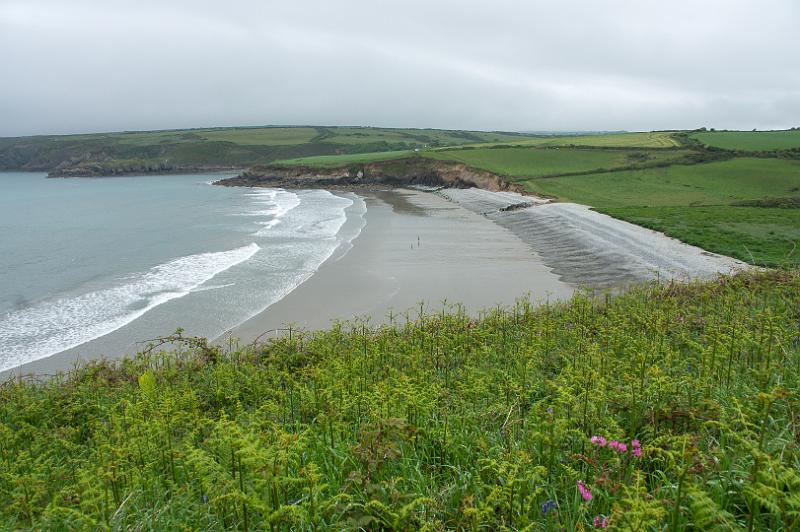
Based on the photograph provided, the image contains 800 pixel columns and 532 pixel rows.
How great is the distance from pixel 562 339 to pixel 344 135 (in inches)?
6614

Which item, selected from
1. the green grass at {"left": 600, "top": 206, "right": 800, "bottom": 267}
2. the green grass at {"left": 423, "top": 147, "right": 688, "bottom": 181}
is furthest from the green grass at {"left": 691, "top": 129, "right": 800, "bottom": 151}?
the green grass at {"left": 600, "top": 206, "right": 800, "bottom": 267}

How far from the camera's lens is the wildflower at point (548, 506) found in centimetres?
344

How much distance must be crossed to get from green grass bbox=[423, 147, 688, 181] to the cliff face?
79.4 inches

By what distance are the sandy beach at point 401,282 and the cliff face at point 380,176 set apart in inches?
1137

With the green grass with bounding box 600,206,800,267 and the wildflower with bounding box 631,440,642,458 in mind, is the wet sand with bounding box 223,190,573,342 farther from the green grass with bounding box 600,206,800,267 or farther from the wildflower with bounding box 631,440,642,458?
the wildflower with bounding box 631,440,642,458

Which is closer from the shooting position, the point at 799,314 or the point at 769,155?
the point at 799,314

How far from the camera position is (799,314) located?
373 inches

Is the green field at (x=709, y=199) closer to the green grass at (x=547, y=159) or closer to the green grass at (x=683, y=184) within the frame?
the green grass at (x=683, y=184)

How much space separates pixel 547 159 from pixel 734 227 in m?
45.9

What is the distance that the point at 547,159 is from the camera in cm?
7269

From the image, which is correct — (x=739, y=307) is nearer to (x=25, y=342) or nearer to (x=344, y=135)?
(x=25, y=342)

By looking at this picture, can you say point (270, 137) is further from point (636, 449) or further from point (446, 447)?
point (636, 449)

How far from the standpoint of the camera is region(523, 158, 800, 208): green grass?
146 ft

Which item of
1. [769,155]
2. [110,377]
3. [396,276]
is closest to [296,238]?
[396,276]
